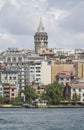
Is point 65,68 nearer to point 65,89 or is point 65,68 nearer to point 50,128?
point 65,89

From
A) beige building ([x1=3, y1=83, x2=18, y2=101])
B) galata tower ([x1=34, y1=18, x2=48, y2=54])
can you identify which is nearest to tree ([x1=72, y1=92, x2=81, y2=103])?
beige building ([x1=3, y1=83, x2=18, y2=101])

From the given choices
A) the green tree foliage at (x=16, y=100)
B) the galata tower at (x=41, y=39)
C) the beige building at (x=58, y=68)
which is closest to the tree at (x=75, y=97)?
the green tree foliage at (x=16, y=100)

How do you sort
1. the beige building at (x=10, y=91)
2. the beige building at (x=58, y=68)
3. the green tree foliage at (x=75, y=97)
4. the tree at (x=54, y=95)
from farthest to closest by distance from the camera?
the beige building at (x=58, y=68) < the beige building at (x=10, y=91) < the green tree foliage at (x=75, y=97) < the tree at (x=54, y=95)

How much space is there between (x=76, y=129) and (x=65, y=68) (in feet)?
273

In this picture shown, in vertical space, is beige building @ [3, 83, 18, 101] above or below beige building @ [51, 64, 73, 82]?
below

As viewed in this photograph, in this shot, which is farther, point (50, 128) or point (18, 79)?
point (18, 79)

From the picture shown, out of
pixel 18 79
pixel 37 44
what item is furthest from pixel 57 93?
pixel 37 44

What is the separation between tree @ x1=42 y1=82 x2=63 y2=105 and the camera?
106625 mm

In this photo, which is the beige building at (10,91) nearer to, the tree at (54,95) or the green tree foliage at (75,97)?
the tree at (54,95)

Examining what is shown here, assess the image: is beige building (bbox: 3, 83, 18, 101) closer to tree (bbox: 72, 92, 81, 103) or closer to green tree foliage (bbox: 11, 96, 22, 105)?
green tree foliage (bbox: 11, 96, 22, 105)

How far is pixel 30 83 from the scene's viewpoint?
127 metres

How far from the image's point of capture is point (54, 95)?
351ft

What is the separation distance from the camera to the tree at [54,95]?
350 feet

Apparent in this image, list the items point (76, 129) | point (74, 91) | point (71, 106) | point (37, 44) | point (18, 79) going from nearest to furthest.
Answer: point (76, 129) < point (71, 106) < point (74, 91) < point (18, 79) < point (37, 44)
